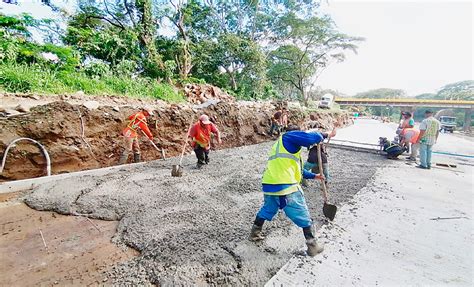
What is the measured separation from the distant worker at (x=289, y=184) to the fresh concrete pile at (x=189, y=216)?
1.04 ft

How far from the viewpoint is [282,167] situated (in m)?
2.39

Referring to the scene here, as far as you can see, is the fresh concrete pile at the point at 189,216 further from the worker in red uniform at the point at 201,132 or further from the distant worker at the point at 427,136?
the distant worker at the point at 427,136

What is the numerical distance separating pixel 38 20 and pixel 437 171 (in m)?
15.2

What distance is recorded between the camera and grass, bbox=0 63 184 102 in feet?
17.4

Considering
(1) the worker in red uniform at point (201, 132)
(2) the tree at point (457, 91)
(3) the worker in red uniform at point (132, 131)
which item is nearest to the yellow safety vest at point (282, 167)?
(1) the worker in red uniform at point (201, 132)

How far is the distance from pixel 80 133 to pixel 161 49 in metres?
9.64

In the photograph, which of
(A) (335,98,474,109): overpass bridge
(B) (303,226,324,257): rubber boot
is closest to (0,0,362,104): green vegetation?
(B) (303,226,324,257): rubber boot

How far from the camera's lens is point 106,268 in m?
2.09

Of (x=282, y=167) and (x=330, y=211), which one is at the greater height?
(x=282, y=167)

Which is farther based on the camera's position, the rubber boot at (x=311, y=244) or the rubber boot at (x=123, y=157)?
the rubber boot at (x=123, y=157)

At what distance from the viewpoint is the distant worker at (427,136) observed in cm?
566

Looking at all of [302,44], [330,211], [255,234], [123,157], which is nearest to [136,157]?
[123,157]

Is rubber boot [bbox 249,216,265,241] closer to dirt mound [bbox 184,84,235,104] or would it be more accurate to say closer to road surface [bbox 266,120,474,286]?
road surface [bbox 266,120,474,286]

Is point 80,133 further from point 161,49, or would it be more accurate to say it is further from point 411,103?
point 411,103
